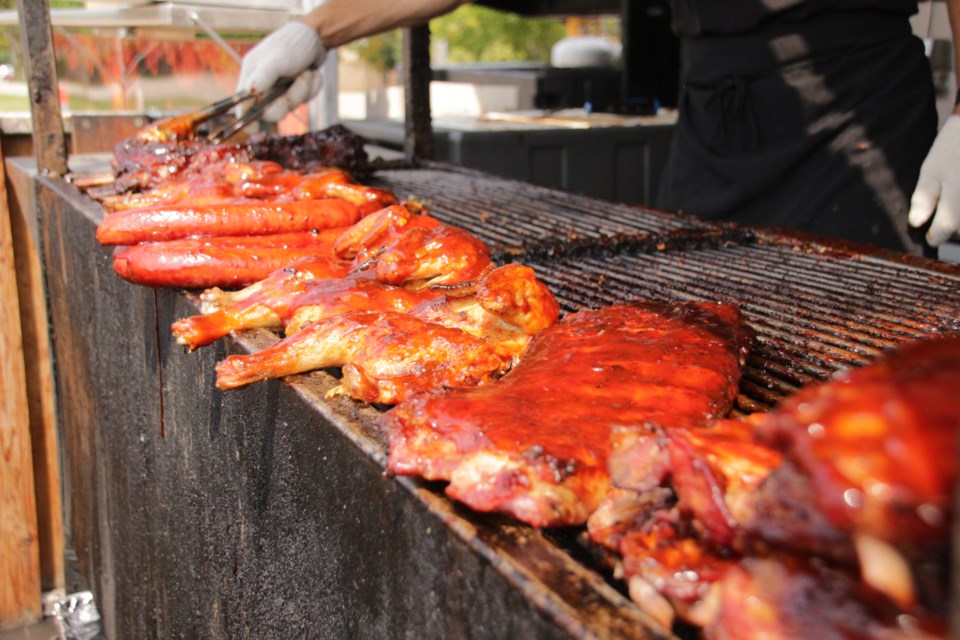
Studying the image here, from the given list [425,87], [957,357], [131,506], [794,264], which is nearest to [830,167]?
[794,264]

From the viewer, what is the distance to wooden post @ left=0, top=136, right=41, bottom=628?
4.89 m

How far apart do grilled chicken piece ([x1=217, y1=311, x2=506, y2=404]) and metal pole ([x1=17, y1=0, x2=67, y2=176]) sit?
3148mm

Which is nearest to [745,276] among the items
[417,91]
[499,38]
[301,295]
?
[301,295]

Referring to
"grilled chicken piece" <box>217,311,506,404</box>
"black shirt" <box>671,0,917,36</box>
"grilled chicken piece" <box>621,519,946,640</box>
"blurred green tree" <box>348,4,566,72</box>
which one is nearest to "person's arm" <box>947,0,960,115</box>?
"black shirt" <box>671,0,917,36</box>

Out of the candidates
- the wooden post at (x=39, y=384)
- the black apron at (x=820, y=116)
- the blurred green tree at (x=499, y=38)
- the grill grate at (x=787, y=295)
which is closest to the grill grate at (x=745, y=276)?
the grill grate at (x=787, y=295)

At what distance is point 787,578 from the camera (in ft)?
2.95

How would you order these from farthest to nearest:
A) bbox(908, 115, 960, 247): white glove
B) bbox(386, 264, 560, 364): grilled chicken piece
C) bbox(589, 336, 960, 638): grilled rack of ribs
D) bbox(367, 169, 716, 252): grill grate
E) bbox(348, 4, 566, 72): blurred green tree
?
1. bbox(348, 4, 566, 72): blurred green tree
2. bbox(367, 169, 716, 252): grill grate
3. bbox(908, 115, 960, 247): white glove
4. bbox(386, 264, 560, 364): grilled chicken piece
5. bbox(589, 336, 960, 638): grilled rack of ribs

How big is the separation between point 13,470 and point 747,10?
15.3 feet

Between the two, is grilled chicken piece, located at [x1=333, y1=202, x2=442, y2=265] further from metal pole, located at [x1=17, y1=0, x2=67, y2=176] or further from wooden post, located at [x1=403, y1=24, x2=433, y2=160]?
wooden post, located at [x1=403, y1=24, x2=433, y2=160]

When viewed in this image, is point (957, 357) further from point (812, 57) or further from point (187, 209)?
point (812, 57)

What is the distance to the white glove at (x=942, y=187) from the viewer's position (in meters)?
3.32

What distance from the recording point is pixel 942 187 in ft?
11.1

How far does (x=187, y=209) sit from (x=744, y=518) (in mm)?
2165

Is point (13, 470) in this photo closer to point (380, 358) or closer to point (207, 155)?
point (207, 155)
